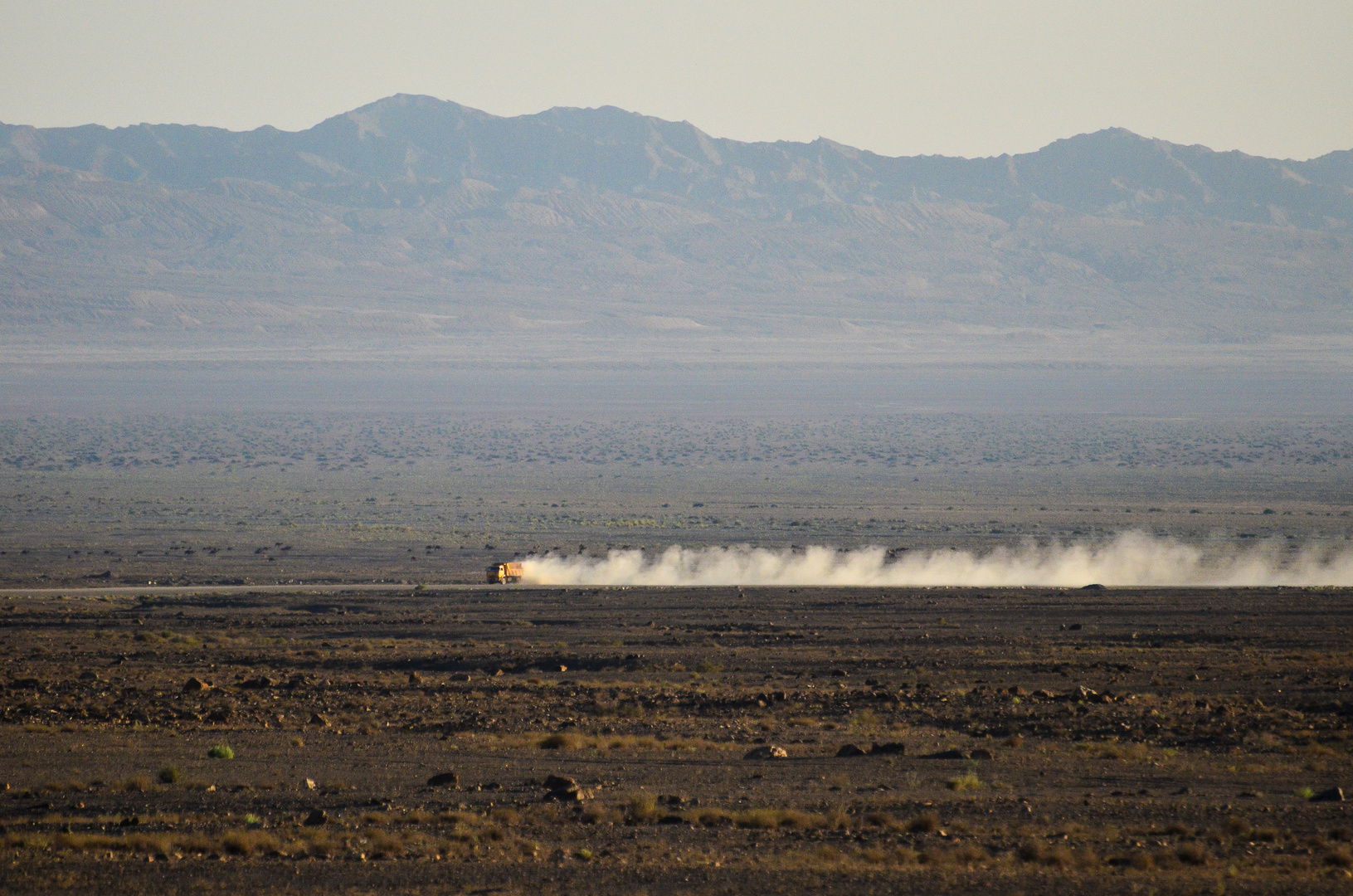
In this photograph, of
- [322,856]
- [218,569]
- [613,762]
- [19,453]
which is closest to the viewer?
[322,856]

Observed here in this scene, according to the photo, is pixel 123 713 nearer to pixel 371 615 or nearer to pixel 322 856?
pixel 322 856

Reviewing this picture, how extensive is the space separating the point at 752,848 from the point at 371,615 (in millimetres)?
27333

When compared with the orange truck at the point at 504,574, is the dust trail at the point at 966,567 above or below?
below

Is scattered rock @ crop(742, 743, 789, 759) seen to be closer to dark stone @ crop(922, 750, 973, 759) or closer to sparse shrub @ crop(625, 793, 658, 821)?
dark stone @ crop(922, 750, 973, 759)

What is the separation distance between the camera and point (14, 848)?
14.2 m

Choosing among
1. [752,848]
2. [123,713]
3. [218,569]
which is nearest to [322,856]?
[752,848]

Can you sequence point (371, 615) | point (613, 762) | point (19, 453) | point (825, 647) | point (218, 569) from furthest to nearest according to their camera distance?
point (19, 453) < point (218, 569) < point (371, 615) < point (825, 647) < point (613, 762)

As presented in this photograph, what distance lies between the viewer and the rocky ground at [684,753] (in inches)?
543

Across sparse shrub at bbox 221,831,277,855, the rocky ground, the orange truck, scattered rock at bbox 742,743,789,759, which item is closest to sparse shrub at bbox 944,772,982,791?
the rocky ground

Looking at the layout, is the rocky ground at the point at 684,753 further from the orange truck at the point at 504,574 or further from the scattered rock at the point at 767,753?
the orange truck at the point at 504,574

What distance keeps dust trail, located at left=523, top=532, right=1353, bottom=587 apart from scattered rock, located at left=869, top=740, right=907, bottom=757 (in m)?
29.0

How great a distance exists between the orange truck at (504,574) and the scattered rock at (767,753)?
97.6 feet

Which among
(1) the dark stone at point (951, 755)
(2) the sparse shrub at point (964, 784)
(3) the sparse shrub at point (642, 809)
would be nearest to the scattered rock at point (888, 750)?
(1) the dark stone at point (951, 755)

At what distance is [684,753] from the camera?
20.0 metres
